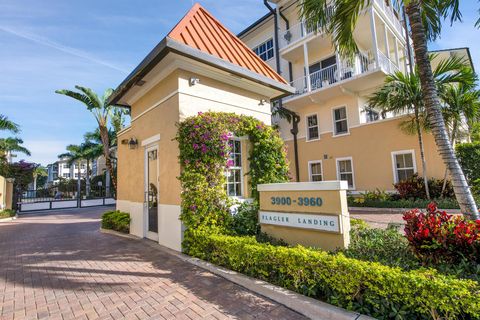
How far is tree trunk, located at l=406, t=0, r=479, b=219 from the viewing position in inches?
151

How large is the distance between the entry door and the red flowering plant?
6.31 meters

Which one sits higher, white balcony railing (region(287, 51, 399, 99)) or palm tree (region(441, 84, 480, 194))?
white balcony railing (region(287, 51, 399, 99))

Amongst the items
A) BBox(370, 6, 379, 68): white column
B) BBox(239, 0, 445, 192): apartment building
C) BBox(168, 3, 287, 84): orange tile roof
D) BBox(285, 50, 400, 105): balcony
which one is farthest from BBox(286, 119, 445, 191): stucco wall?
BBox(168, 3, 287, 84): orange tile roof

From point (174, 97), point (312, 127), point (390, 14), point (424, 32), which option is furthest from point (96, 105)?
point (390, 14)

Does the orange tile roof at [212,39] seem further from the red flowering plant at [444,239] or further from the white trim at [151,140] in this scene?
the red flowering plant at [444,239]

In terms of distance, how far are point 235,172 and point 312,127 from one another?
372 inches

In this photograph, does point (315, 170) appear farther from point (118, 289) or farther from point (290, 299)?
point (118, 289)

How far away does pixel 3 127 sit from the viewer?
1447 centimetres

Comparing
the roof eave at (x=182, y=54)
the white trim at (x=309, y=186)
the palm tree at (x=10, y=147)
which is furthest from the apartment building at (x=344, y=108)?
the palm tree at (x=10, y=147)

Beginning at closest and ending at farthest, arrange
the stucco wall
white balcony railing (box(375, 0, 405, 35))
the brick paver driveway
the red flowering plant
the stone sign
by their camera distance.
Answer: the red flowering plant, the brick paver driveway, the stone sign, the stucco wall, white balcony railing (box(375, 0, 405, 35))

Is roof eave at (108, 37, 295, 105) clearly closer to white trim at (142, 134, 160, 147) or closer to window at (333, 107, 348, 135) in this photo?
white trim at (142, 134, 160, 147)

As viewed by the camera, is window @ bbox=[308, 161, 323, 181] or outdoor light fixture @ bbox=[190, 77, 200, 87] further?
window @ bbox=[308, 161, 323, 181]

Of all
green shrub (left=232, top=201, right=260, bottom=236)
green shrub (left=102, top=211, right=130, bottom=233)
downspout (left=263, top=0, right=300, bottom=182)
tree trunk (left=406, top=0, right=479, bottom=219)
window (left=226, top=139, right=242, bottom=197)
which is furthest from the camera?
downspout (left=263, top=0, right=300, bottom=182)

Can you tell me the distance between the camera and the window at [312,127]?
15.0 metres
